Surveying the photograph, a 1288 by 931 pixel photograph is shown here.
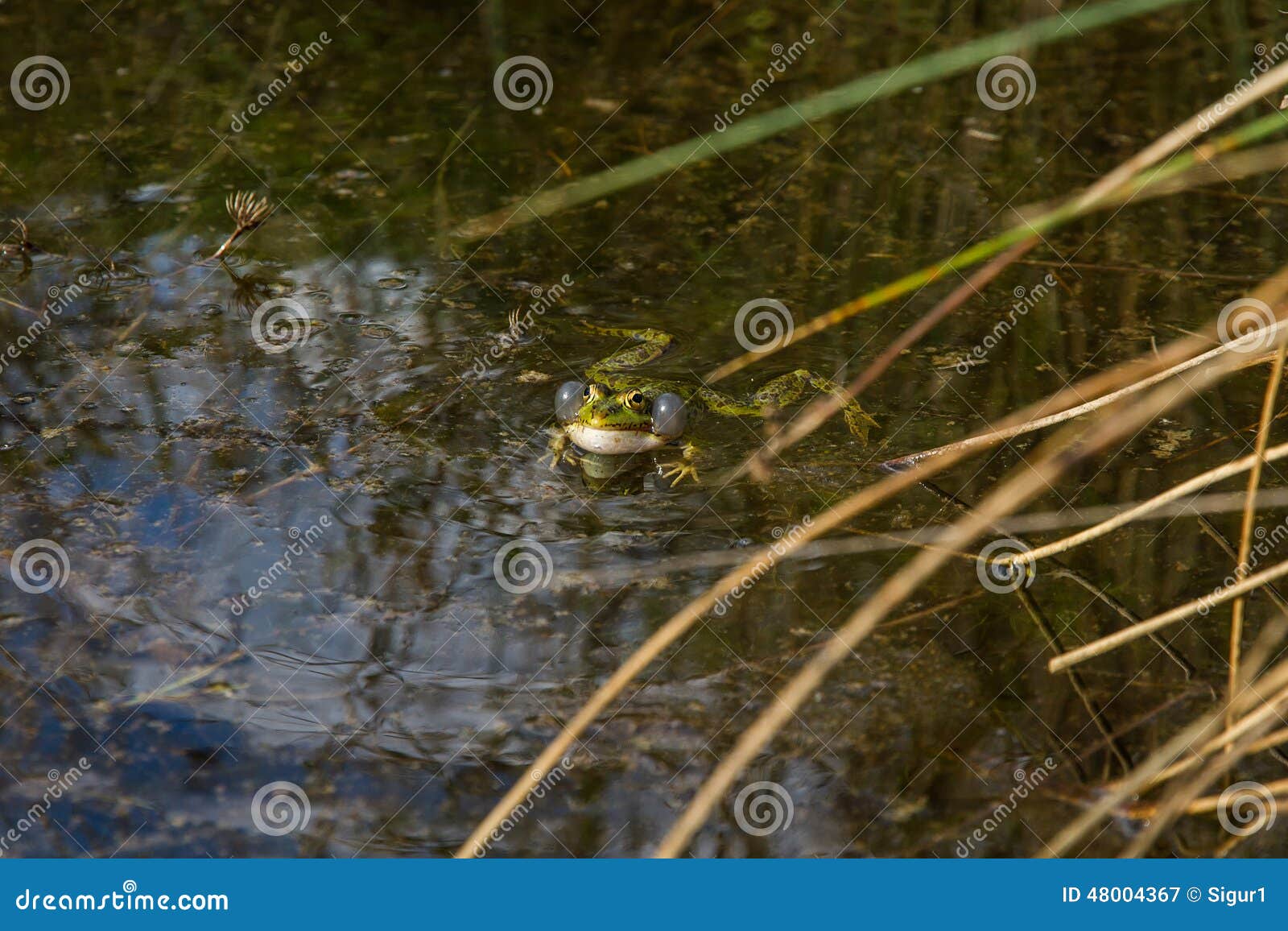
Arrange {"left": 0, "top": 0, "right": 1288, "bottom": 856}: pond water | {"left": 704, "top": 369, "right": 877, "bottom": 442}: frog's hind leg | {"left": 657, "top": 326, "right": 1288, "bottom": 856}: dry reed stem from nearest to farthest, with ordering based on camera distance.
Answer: {"left": 657, "top": 326, "right": 1288, "bottom": 856}: dry reed stem, {"left": 0, "top": 0, "right": 1288, "bottom": 856}: pond water, {"left": 704, "top": 369, "right": 877, "bottom": 442}: frog's hind leg

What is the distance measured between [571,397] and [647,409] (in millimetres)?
314

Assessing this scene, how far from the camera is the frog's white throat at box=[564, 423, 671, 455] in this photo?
4984mm

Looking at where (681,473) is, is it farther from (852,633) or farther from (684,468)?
(852,633)

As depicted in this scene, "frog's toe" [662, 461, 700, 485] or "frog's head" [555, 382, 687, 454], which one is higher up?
"frog's head" [555, 382, 687, 454]

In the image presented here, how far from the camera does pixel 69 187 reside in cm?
679

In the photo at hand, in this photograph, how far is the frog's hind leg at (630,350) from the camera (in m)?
5.40

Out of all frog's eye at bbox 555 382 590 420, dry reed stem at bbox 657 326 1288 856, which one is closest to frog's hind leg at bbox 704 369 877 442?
frog's eye at bbox 555 382 590 420

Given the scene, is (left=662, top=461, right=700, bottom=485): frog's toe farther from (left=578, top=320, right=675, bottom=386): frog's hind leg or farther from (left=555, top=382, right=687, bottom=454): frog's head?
(left=578, top=320, right=675, bottom=386): frog's hind leg

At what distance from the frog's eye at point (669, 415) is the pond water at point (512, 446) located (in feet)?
0.60

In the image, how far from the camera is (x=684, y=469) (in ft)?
16.3

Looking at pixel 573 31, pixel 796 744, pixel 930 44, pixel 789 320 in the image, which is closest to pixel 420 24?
pixel 573 31

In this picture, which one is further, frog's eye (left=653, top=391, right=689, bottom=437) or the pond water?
frog's eye (left=653, top=391, right=689, bottom=437)

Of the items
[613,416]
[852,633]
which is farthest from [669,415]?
[852,633]

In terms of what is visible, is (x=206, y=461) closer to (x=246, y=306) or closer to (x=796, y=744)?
(x=246, y=306)
